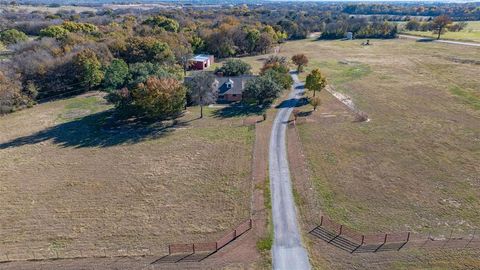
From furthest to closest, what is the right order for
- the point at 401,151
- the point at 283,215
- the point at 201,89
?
1. the point at 201,89
2. the point at 401,151
3. the point at 283,215

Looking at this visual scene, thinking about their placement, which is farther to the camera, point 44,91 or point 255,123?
point 44,91

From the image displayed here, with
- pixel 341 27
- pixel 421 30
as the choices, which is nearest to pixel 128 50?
pixel 341 27

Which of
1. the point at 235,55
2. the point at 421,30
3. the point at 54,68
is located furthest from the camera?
the point at 421,30

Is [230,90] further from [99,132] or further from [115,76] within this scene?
[99,132]

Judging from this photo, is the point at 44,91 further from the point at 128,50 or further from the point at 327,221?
the point at 327,221

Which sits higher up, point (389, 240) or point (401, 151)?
point (401, 151)

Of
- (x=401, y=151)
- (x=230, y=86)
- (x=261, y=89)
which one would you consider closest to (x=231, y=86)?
(x=230, y=86)
